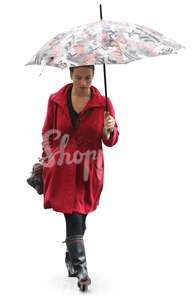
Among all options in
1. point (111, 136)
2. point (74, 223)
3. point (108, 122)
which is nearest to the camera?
point (108, 122)

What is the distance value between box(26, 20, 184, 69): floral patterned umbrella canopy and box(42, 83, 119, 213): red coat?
594 millimetres

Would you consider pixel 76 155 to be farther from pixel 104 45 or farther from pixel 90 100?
pixel 104 45

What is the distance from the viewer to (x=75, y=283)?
21.9ft

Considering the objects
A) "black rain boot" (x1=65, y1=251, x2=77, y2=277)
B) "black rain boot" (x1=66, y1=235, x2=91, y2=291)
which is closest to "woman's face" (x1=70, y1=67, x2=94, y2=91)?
"black rain boot" (x1=66, y1=235, x2=91, y2=291)

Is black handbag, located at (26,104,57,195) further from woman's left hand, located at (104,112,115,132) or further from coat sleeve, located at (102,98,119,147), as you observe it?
woman's left hand, located at (104,112,115,132)

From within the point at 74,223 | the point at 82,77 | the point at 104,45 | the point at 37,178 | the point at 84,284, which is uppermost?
the point at 104,45

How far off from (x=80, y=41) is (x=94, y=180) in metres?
1.27

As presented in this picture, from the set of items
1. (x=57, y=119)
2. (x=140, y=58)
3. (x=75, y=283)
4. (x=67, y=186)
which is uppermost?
(x=140, y=58)

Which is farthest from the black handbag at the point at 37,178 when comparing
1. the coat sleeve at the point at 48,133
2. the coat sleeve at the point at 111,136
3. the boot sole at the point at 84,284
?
the boot sole at the point at 84,284

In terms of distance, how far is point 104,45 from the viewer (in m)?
5.67

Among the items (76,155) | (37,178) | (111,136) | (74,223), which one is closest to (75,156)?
(76,155)

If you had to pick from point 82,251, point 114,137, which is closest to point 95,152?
point 114,137

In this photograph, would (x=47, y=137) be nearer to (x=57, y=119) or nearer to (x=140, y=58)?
(x=57, y=119)

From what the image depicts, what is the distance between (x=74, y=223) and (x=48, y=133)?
77 cm
